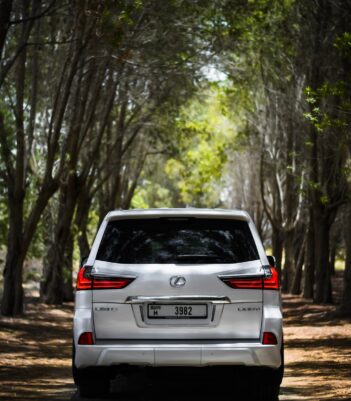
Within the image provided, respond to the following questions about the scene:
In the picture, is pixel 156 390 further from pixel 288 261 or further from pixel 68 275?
pixel 288 261

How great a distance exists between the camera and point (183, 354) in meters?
7.52

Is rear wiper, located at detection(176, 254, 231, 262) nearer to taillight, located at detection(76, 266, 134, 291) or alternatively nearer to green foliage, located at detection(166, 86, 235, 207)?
taillight, located at detection(76, 266, 134, 291)

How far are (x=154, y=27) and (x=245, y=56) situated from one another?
25.1ft

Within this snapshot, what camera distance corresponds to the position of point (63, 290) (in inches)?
1118

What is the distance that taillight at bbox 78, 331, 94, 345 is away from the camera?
25.3 ft

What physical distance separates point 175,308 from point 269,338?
83 centimetres

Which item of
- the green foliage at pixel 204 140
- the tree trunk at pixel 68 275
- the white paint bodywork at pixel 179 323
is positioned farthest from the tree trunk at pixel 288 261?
the white paint bodywork at pixel 179 323

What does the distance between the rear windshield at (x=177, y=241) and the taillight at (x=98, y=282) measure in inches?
6.8

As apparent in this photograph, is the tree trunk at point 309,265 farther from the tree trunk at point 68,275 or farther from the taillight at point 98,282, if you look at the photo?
the taillight at point 98,282

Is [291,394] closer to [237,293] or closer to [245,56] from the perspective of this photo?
[237,293]

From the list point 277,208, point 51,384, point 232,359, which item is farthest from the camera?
point 277,208

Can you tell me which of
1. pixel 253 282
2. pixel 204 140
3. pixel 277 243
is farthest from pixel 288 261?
pixel 253 282

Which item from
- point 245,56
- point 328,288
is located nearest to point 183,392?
point 328,288

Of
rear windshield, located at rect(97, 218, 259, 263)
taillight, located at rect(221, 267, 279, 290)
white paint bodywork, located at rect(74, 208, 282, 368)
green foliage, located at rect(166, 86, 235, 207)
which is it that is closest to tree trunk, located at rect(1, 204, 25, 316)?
rear windshield, located at rect(97, 218, 259, 263)
